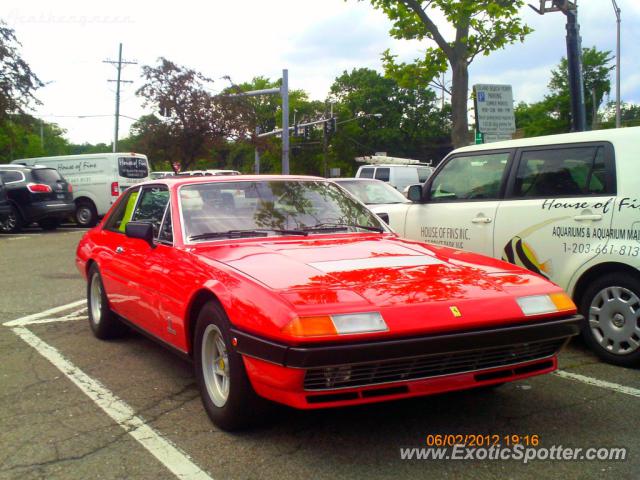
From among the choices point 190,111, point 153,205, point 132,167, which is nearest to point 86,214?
point 132,167

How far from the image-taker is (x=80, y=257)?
650 centimetres

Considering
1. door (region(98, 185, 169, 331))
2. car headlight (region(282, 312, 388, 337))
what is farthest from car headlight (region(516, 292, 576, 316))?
door (region(98, 185, 169, 331))

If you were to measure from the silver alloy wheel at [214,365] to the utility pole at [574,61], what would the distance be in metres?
8.86

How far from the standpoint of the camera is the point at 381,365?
122 inches

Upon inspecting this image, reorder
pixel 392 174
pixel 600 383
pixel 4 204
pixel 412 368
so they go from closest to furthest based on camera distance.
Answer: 1. pixel 412 368
2. pixel 600 383
3. pixel 4 204
4. pixel 392 174

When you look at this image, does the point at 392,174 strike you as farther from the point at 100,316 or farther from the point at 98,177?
the point at 100,316

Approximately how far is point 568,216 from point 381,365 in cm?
289

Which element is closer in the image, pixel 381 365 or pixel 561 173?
pixel 381 365

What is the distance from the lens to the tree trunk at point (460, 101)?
1609cm

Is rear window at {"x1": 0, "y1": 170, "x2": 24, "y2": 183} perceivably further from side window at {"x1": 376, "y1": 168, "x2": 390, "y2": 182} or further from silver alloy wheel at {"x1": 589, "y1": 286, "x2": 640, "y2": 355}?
silver alloy wheel at {"x1": 589, "y1": 286, "x2": 640, "y2": 355}

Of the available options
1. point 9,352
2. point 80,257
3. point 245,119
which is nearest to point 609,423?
point 9,352

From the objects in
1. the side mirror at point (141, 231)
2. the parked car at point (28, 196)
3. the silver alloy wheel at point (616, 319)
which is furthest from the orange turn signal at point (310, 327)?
the parked car at point (28, 196)

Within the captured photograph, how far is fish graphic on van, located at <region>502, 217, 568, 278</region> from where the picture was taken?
5.50 m

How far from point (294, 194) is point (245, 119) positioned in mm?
25755
